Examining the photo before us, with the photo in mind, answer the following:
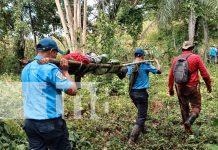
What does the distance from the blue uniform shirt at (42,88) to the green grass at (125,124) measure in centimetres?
176

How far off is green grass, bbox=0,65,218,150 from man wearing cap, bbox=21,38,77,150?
1.60m

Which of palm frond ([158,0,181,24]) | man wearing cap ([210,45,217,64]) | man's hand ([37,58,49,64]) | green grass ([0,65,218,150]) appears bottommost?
green grass ([0,65,218,150])

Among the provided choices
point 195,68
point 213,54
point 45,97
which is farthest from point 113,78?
point 213,54

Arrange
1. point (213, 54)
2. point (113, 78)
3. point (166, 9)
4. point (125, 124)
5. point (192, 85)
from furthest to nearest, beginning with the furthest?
point (213, 54) < point (166, 9) < point (113, 78) < point (125, 124) < point (192, 85)

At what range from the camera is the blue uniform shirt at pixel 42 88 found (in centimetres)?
486

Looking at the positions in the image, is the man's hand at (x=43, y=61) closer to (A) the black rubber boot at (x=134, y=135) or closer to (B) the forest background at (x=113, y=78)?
(B) the forest background at (x=113, y=78)

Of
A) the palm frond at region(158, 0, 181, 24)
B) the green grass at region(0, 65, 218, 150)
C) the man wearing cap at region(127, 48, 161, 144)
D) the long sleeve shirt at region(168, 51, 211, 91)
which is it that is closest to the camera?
the green grass at region(0, 65, 218, 150)

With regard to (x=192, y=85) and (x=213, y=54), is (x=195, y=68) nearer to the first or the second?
(x=192, y=85)

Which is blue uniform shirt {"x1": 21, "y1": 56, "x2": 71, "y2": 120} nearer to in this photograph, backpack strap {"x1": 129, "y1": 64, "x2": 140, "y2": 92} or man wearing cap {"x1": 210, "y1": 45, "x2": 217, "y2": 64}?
backpack strap {"x1": 129, "y1": 64, "x2": 140, "y2": 92}

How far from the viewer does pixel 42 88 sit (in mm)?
4953

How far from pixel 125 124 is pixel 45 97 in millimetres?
4976

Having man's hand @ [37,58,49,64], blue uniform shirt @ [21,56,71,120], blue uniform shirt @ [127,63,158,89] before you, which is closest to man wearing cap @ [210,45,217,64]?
blue uniform shirt @ [127,63,158,89]

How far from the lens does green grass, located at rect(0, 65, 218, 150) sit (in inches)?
305

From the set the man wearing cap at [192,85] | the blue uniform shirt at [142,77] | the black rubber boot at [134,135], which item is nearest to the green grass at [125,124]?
the black rubber boot at [134,135]
